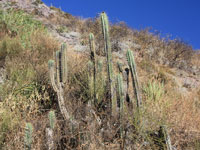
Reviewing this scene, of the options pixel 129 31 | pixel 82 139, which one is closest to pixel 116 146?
pixel 82 139

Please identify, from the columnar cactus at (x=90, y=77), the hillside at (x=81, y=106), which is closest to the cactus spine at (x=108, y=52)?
the hillside at (x=81, y=106)

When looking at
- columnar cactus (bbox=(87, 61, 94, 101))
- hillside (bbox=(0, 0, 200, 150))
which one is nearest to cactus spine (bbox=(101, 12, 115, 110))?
hillside (bbox=(0, 0, 200, 150))

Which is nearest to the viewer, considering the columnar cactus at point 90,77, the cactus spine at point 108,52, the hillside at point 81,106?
the hillside at point 81,106

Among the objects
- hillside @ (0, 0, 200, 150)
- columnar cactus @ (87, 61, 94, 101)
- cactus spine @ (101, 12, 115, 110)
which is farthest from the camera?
columnar cactus @ (87, 61, 94, 101)

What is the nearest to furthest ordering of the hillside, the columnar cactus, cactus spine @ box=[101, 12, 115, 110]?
1. the hillside
2. cactus spine @ box=[101, 12, 115, 110]
3. the columnar cactus

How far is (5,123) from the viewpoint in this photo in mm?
2900

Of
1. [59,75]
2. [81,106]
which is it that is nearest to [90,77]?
[81,106]

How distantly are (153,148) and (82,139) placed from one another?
101 cm

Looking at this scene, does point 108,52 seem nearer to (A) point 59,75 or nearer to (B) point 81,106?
(A) point 59,75

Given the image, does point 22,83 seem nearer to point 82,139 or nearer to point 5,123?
point 5,123

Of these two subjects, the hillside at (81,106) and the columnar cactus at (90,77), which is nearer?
the hillside at (81,106)

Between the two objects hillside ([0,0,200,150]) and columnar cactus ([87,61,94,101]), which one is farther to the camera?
columnar cactus ([87,61,94,101])

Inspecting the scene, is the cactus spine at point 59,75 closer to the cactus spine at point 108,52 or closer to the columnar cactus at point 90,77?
the columnar cactus at point 90,77

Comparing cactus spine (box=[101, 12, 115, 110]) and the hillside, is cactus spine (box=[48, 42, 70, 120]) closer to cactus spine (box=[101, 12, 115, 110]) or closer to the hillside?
the hillside
